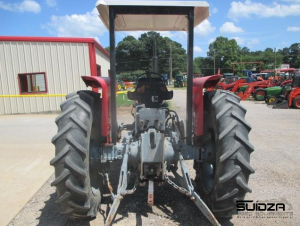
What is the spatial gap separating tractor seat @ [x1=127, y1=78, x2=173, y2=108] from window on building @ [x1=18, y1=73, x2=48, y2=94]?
8869 mm

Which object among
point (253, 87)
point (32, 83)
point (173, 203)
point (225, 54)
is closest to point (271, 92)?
point (253, 87)

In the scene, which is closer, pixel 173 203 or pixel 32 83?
pixel 173 203

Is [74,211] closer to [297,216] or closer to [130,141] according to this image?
[130,141]

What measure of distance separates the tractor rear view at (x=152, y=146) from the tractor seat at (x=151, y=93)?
2.18ft

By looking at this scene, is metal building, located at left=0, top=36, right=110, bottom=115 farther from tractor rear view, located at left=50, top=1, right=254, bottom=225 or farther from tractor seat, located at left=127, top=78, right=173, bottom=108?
tractor rear view, located at left=50, top=1, right=254, bottom=225

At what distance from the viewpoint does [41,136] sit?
7.50 metres

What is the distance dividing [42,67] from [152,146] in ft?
33.8

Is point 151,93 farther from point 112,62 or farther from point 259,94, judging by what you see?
point 259,94

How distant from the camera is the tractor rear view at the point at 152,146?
251 cm

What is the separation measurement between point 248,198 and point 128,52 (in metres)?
5.06

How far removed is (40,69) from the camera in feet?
38.3

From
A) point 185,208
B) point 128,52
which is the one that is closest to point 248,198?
point 185,208

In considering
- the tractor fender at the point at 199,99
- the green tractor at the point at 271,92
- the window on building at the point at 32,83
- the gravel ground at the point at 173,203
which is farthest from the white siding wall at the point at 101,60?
the tractor fender at the point at 199,99

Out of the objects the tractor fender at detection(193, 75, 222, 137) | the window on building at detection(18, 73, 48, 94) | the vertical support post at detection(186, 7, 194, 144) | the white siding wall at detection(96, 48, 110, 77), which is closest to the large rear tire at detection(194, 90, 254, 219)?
the tractor fender at detection(193, 75, 222, 137)
